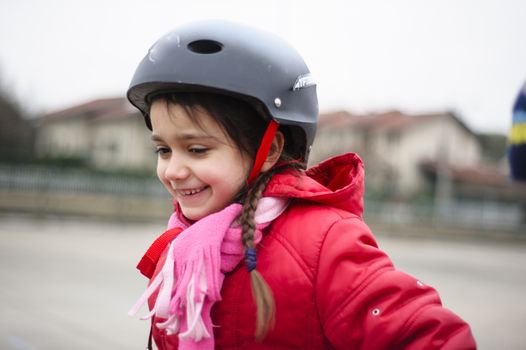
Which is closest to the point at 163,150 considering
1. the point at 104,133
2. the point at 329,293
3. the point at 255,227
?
the point at 255,227

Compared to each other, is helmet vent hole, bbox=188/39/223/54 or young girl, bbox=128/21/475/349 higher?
helmet vent hole, bbox=188/39/223/54

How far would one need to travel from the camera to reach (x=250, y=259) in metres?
1.34

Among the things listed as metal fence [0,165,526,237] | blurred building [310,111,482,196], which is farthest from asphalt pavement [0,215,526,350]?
blurred building [310,111,482,196]

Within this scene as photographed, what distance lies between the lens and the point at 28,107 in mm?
33375

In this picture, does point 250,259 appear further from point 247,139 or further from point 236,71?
point 236,71

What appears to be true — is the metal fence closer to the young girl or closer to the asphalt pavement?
the asphalt pavement

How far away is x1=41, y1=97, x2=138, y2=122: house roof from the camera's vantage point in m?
34.7

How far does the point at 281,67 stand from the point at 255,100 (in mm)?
159

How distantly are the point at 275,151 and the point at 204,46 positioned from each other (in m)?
0.37

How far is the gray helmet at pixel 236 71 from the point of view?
59.3 inches

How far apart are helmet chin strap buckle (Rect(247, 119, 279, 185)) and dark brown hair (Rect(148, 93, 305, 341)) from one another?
2cm

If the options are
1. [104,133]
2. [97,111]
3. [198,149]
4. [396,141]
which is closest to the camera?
[198,149]

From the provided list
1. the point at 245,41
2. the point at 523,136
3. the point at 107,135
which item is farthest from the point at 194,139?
the point at 107,135

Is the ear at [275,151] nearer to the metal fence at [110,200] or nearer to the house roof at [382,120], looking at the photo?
the metal fence at [110,200]
